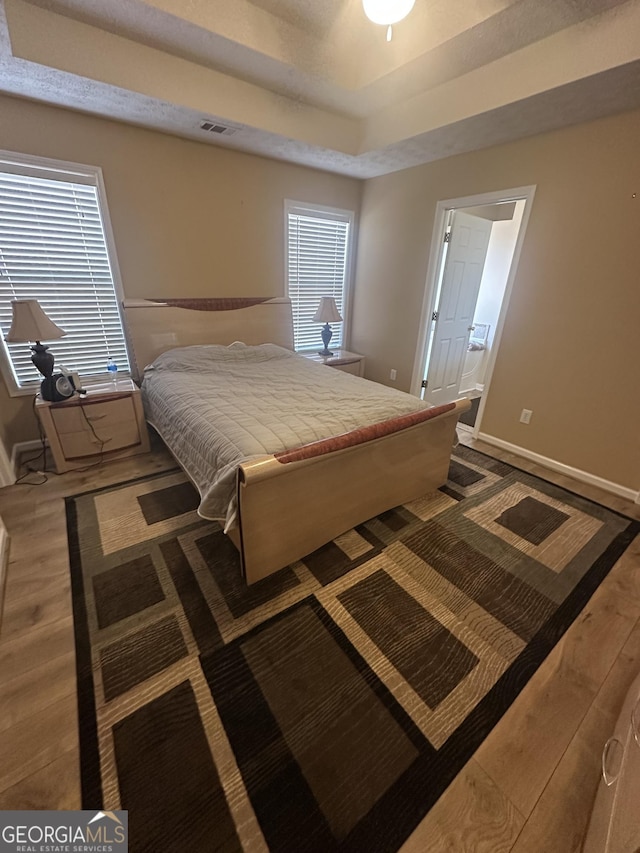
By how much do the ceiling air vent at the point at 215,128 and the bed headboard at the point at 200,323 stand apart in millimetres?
1256

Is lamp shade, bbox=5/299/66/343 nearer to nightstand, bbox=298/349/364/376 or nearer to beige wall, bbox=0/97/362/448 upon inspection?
beige wall, bbox=0/97/362/448

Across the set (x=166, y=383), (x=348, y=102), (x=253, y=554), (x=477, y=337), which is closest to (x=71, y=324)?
(x=166, y=383)

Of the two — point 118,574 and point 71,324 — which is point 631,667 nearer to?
point 118,574

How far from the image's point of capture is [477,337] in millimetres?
4668

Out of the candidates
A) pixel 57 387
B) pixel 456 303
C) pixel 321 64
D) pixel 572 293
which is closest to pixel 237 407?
pixel 57 387

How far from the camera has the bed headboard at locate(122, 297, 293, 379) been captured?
291cm

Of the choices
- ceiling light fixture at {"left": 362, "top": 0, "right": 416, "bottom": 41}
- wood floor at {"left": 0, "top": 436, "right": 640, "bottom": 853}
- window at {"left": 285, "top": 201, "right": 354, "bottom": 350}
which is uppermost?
ceiling light fixture at {"left": 362, "top": 0, "right": 416, "bottom": 41}

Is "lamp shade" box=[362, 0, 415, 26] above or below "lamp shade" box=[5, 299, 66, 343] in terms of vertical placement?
above

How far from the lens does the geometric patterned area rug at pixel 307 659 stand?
1.02 m

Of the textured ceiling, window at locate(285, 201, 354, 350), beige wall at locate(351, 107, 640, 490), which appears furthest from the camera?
window at locate(285, 201, 354, 350)

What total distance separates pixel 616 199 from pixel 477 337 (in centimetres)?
244

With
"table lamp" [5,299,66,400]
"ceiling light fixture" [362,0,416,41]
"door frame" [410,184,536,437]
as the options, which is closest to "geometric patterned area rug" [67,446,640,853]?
"table lamp" [5,299,66,400]

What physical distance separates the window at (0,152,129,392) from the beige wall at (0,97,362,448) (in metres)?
0.11

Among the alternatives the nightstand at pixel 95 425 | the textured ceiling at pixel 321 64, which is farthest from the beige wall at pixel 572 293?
the nightstand at pixel 95 425
